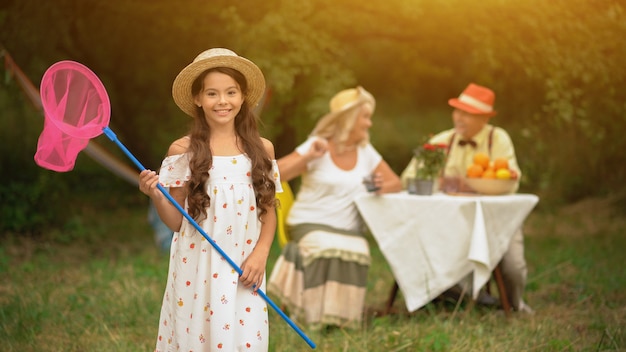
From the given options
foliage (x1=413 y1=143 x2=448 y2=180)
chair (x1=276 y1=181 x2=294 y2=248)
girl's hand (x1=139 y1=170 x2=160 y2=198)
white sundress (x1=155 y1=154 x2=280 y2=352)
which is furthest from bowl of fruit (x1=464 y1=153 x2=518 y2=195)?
girl's hand (x1=139 y1=170 x2=160 y2=198)

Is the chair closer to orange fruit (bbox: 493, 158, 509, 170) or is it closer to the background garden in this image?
the background garden

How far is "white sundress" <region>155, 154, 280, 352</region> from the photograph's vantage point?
107 inches

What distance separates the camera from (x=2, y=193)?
7.98 m

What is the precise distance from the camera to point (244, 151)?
2838 millimetres

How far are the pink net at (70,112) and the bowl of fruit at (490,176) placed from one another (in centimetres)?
268

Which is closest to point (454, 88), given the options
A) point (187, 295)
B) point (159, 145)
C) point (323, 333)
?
point (159, 145)

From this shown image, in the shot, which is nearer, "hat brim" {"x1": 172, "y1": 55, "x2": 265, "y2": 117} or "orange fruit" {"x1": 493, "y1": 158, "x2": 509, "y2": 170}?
"hat brim" {"x1": 172, "y1": 55, "x2": 265, "y2": 117}

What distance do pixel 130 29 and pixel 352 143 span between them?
424 cm

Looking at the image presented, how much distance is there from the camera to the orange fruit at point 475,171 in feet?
15.8

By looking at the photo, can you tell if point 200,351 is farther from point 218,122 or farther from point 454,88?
point 454,88

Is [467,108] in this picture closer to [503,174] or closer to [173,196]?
[503,174]

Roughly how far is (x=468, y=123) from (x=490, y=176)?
52 centimetres

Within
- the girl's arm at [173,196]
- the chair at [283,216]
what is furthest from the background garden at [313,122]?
the girl's arm at [173,196]

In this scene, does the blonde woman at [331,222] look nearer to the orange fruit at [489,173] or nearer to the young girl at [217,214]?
the orange fruit at [489,173]
